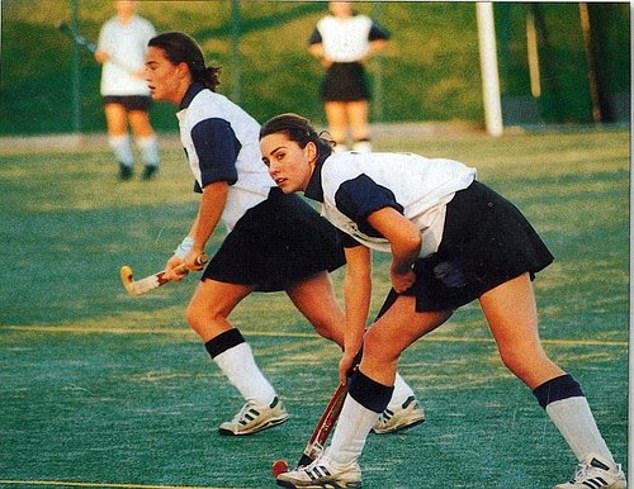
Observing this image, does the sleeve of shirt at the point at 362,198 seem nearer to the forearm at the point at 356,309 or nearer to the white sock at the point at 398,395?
the forearm at the point at 356,309

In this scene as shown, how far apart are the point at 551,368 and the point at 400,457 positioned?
0.59 metres

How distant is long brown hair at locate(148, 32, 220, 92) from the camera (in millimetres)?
4547

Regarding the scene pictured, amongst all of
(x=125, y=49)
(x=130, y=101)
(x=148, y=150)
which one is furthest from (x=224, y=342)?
(x=130, y=101)

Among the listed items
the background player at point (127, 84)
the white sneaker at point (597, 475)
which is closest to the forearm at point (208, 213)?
the white sneaker at point (597, 475)

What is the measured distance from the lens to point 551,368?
3.90 metres

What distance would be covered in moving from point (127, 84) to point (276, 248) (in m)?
6.99

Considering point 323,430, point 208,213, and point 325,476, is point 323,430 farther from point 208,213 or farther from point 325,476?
point 208,213

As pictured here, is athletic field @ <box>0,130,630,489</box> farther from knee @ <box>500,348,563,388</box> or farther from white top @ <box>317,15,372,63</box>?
white top @ <box>317,15,372,63</box>

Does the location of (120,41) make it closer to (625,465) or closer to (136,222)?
(136,222)

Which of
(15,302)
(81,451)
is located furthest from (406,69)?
(81,451)

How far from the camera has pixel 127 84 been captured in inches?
448

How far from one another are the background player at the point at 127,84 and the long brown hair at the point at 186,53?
585 cm

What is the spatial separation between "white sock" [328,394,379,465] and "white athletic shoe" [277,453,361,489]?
0.02 meters

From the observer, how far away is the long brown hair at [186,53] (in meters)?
4.55
